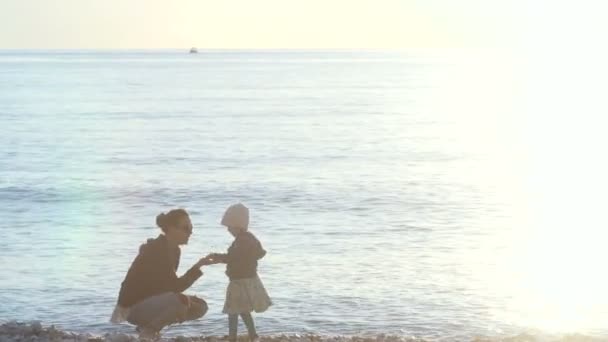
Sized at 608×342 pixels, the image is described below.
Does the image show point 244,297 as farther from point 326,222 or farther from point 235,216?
point 326,222

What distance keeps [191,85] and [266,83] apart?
10398mm

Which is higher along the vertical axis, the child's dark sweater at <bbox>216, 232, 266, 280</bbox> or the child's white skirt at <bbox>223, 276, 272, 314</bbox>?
the child's dark sweater at <bbox>216, 232, 266, 280</bbox>

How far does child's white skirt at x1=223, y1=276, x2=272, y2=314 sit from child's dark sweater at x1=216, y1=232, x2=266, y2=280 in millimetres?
88

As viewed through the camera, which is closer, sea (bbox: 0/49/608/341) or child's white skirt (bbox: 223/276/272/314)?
child's white skirt (bbox: 223/276/272/314)

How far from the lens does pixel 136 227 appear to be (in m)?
27.6

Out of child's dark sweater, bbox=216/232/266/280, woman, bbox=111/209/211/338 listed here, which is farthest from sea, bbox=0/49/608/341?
woman, bbox=111/209/211/338

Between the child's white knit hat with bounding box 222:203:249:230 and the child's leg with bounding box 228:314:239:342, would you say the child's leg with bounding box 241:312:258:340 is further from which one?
the child's white knit hat with bounding box 222:203:249:230

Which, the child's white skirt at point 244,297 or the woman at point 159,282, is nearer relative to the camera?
the woman at point 159,282

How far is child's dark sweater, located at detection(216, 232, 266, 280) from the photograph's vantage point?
12414 mm

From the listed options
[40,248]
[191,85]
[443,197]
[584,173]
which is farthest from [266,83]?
[40,248]

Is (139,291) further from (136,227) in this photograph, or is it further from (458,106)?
(458,106)

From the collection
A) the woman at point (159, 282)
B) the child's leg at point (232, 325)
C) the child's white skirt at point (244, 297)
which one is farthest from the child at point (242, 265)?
the woman at point (159, 282)

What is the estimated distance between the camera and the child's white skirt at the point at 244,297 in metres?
12.5

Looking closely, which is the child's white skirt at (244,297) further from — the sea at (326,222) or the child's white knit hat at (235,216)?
the sea at (326,222)
